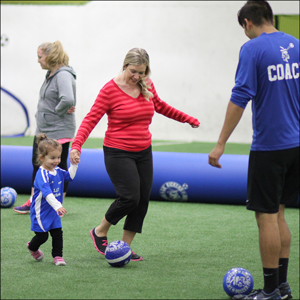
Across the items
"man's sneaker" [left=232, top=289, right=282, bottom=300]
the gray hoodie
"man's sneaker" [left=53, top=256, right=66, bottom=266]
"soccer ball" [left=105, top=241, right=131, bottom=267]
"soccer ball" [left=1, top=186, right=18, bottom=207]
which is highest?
the gray hoodie

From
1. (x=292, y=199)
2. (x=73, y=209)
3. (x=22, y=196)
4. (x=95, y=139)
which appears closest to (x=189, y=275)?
(x=292, y=199)

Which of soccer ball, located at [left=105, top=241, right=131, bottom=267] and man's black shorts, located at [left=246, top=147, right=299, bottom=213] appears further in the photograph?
soccer ball, located at [left=105, top=241, right=131, bottom=267]

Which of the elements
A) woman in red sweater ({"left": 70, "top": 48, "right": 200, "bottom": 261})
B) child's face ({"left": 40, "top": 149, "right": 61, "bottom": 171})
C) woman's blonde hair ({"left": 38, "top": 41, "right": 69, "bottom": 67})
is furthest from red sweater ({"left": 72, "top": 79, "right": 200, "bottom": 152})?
woman's blonde hair ({"left": 38, "top": 41, "right": 69, "bottom": 67})

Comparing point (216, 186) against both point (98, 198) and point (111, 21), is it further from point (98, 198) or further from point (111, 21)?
point (111, 21)

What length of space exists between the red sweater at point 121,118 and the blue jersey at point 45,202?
0.31 metres

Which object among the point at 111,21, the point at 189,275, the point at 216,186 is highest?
the point at 111,21

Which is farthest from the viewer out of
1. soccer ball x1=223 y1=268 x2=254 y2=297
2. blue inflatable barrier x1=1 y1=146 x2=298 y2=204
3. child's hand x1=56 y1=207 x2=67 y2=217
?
blue inflatable barrier x1=1 y1=146 x2=298 y2=204

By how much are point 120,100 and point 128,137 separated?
0.25 m

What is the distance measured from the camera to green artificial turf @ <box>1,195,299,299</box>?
2.95m

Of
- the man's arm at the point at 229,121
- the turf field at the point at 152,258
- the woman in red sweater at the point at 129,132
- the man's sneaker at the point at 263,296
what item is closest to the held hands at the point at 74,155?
the woman in red sweater at the point at 129,132

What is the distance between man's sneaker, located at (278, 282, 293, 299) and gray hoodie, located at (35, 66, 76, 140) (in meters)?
2.34

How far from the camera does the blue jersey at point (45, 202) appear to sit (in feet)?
10.9

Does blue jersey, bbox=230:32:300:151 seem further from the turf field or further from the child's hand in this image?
the child's hand

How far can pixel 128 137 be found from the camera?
11.1 ft
